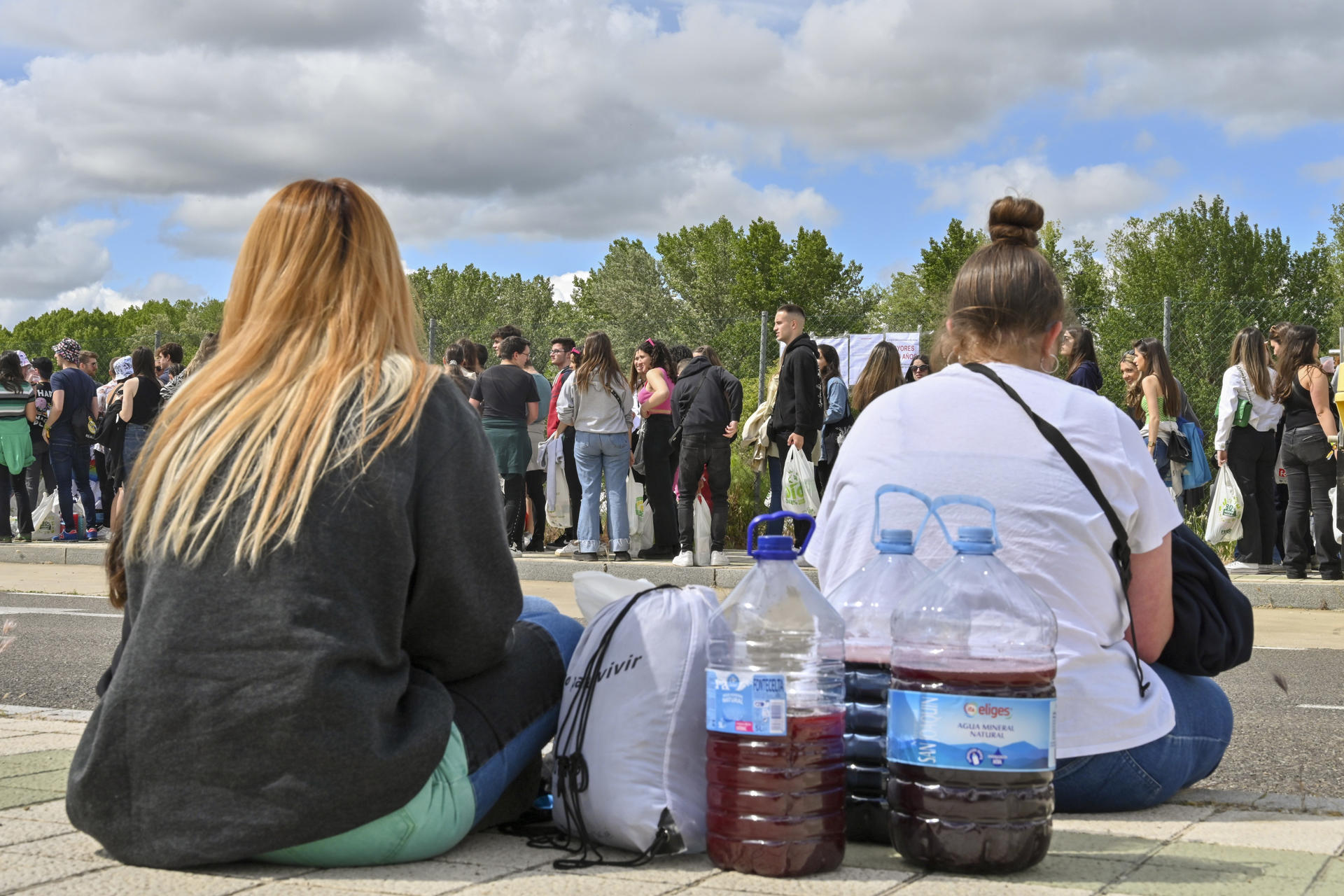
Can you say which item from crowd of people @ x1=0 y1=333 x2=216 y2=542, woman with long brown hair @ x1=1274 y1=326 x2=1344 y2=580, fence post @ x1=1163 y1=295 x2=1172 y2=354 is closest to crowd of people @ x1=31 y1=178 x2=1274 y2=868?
woman with long brown hair @ x1=1274 y1=326 x2=1344 y2=580

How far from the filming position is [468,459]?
276cm

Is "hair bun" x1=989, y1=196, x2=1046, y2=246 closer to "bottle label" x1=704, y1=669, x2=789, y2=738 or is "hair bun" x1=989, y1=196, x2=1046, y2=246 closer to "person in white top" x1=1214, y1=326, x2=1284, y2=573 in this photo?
"bottle label" x1=704, y1=669, x2=789, y2=738

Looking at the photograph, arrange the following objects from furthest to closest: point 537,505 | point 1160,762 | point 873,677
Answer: point 537,505 < point 1160,762 < point 873,677

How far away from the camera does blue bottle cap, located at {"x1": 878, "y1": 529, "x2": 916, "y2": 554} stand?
2975 millimetres

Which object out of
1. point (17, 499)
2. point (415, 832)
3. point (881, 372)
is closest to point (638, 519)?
point (881, 372)

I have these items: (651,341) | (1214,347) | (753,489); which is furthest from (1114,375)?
(651,341)

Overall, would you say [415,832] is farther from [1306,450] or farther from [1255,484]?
[1255,484]

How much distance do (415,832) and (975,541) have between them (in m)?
1.29

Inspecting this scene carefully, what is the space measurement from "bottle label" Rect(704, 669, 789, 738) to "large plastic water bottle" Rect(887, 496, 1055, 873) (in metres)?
0.24

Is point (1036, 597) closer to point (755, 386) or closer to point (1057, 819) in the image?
point (1057, 819)

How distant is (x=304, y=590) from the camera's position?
262 centimetres

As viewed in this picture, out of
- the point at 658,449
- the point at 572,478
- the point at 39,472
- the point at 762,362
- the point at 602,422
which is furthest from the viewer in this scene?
the point at 39,472

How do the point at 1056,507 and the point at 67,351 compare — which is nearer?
the point at 1056,507

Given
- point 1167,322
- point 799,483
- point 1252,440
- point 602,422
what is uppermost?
point 1167,322
